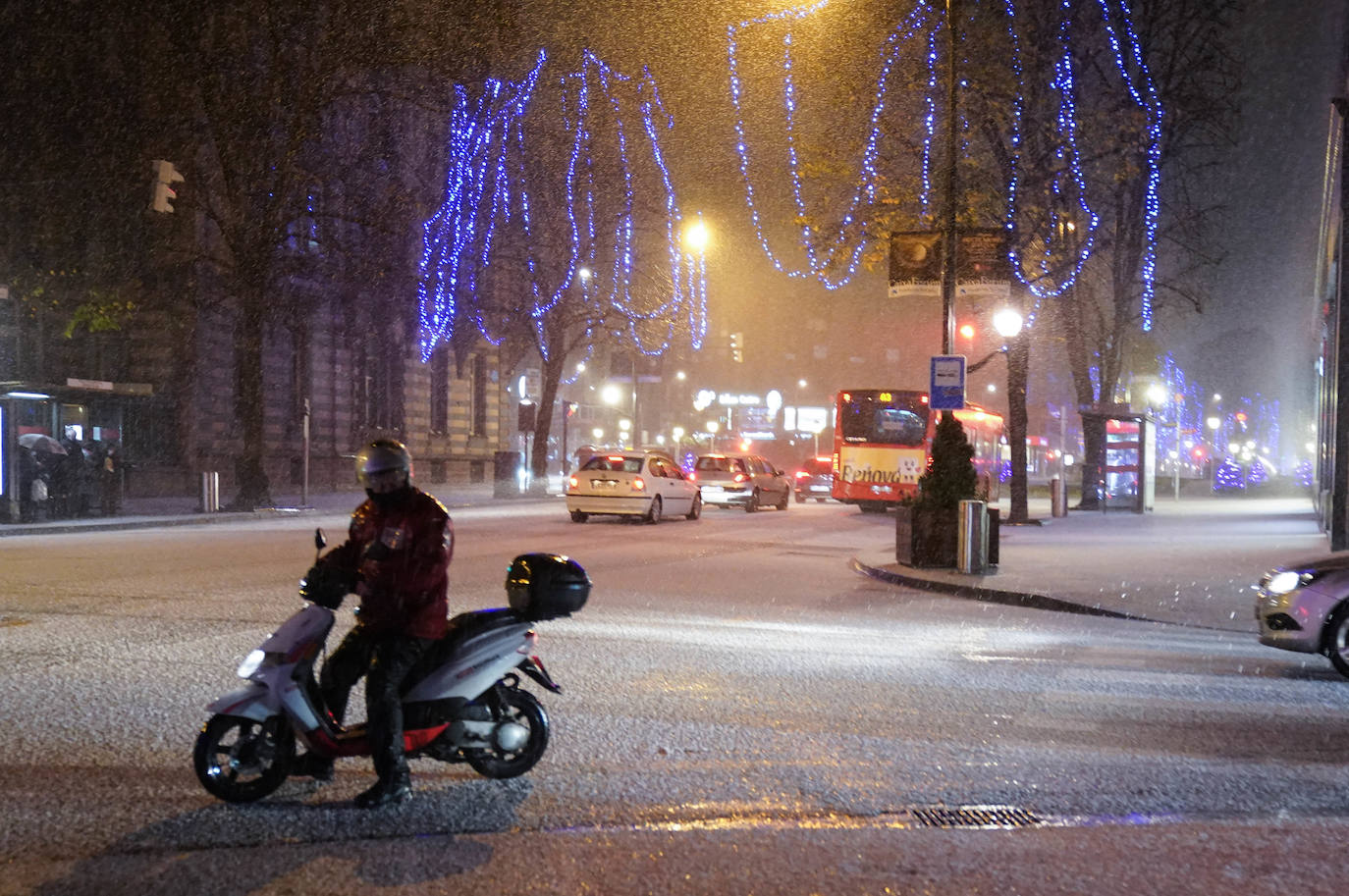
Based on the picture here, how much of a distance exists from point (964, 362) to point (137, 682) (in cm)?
1303

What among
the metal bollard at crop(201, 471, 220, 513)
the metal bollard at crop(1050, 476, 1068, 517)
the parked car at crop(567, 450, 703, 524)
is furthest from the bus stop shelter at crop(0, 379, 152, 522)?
the metal bollard at crop(1050, 476, 1068, 517)

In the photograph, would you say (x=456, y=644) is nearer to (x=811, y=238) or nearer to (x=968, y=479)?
(x=968, y=479)

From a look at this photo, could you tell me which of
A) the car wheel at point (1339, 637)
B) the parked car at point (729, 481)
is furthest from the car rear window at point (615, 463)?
the car wheel at point (1339, 637)

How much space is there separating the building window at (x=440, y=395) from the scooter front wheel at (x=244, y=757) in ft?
160

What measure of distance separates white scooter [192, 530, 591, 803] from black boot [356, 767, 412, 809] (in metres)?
0.15

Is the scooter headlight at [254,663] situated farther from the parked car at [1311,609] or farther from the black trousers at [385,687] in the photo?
the parked car at [1311,609]

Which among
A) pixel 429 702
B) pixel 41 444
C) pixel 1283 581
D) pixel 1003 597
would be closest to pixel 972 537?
pixel 1003 597

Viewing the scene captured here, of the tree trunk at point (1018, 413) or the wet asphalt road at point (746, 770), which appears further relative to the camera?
the tree trunk at point (1018, 413)

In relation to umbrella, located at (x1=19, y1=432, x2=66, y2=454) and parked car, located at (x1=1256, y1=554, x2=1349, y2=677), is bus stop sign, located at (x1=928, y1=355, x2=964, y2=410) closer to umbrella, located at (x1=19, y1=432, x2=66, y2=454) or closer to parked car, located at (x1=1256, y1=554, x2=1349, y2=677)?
parked car, located at (x1=1256, y1=554, x2=1349, y2=677)

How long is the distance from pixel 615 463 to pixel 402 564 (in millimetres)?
23501

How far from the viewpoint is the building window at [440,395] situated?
5378 cm

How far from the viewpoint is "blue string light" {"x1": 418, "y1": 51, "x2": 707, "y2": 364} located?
3806 centimetres

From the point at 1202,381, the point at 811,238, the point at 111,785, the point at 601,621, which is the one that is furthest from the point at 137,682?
the point at 1202,381

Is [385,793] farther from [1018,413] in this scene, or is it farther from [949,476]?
[1018,413]
